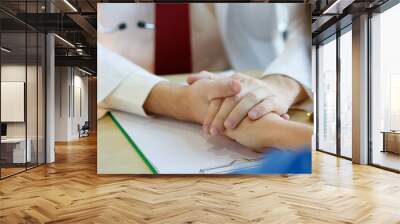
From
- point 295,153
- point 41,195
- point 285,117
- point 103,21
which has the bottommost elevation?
point 41,195

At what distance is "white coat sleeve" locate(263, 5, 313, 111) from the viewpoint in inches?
241

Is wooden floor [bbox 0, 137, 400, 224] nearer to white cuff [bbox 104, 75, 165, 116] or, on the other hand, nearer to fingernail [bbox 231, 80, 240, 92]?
white cuff [bbox 104, 75, 165, 116]

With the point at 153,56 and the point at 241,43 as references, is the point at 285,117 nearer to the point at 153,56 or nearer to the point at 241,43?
the point at 241,43

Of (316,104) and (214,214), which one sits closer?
(214,214)

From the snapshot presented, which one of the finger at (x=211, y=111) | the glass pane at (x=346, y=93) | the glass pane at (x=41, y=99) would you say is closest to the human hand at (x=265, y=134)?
the finger at (x=211, y=111)

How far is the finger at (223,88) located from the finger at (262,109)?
0.39 meters

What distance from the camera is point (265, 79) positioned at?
19.9ft

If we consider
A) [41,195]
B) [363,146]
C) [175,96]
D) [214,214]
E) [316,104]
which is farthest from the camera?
[316,104]

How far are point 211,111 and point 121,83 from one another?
149 cm

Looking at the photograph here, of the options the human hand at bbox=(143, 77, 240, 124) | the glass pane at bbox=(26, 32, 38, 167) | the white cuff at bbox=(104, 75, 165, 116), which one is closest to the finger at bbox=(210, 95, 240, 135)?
the human hand at bbox=(143, 77, 240, 124)

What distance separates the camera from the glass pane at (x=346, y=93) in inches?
340

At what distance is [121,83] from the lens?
19.9 ft

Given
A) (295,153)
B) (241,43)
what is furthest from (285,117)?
(241,43)

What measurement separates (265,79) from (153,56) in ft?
5.90
